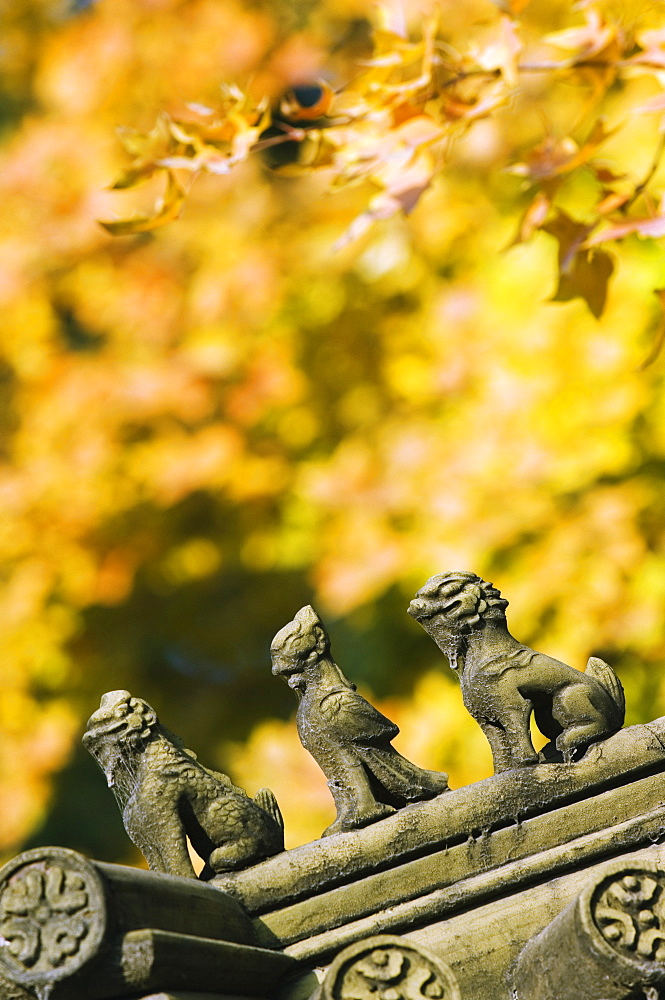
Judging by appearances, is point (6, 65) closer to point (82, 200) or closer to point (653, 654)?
point (82, 200)

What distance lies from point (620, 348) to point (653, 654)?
4.07ft

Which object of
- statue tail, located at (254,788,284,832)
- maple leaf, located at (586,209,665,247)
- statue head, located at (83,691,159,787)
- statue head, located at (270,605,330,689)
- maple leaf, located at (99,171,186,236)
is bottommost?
statue tail, located at (254,788,284,832)

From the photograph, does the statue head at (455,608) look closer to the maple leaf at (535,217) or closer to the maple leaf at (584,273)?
the maple leaf at (584,273)

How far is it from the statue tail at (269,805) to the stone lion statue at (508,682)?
41 cm

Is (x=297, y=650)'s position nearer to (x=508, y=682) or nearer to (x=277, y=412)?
(x=508, y=682)

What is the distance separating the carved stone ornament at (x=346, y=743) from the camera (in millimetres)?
2043

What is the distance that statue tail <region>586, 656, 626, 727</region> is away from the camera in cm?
213

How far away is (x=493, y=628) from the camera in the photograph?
2.15m

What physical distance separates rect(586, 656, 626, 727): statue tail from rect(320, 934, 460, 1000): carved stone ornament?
0.60 metres

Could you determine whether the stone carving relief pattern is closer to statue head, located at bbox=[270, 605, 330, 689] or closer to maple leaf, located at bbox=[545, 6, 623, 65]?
statue head, located at bbox=[270, 605, 330, 689]

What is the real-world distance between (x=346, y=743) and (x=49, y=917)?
652 mm

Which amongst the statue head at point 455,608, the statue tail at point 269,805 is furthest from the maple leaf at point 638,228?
the statue tail at point 269,805

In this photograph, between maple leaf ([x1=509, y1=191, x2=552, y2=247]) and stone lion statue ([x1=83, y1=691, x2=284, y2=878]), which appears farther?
maple leaf ([x1=509, y1=191, x2=552, y2=247])

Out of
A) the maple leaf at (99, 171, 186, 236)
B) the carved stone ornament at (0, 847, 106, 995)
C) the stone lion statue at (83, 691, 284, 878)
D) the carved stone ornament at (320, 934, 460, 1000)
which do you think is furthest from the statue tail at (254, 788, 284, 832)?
the maple leaf at (99, 171, 186, 236)
